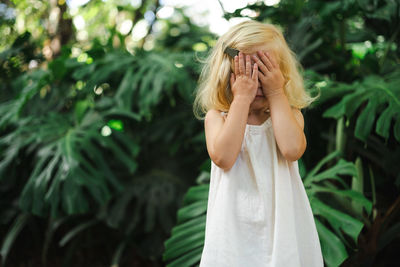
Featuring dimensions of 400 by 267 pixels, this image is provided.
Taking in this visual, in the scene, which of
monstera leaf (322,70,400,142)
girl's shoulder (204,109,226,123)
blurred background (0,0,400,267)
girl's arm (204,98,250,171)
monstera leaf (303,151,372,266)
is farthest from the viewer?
blurred background (0,0,400,267)

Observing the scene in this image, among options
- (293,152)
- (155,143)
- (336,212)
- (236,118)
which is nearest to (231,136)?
(236,118)

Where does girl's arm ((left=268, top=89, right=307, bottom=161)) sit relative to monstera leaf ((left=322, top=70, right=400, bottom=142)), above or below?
above

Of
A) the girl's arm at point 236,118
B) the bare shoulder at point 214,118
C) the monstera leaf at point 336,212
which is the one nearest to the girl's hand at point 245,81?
the girl's arm at point 236,118

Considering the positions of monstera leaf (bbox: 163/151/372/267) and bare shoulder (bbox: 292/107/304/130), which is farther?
monstera leaf (bbox: 163/151/372/267)

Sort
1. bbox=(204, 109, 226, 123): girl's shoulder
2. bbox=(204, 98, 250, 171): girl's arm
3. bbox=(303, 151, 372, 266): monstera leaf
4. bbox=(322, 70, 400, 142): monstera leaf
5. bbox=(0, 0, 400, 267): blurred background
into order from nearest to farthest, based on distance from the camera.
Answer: bbox=(204, 98, 250, 171): girl's arm → bbox=(204, 109, 226, 123): girl's shoulder → bbox=(303, 151, 372, 266): monstera leaf → bbox=(322, 70, 400, 142): monstera leaf → bbox=(0, 0, 400, 267): blurred background

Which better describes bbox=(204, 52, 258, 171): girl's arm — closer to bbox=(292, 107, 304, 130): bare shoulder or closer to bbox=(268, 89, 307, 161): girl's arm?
bbox=(268, 89, 307, 161): girl's arm

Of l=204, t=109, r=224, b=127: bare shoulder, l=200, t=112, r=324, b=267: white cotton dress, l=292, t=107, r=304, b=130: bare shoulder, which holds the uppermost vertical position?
l=204, t=109, r=224, b=127: bare shoulder

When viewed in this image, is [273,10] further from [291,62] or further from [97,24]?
[97,24]

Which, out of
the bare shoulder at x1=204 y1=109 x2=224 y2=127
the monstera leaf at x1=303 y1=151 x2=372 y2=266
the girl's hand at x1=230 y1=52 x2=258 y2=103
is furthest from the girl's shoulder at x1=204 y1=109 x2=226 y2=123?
the monstera leaf at x1=303 y1=151 x2=372 y2=266

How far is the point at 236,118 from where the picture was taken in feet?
2.82

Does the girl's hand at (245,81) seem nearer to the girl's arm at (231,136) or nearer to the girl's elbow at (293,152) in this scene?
the girl's arm at (231,136)

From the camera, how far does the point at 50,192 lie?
1.88 meters

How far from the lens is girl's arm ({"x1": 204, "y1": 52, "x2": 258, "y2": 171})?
86 centimetres

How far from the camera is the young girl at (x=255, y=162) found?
34.2 inches
